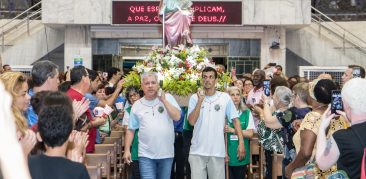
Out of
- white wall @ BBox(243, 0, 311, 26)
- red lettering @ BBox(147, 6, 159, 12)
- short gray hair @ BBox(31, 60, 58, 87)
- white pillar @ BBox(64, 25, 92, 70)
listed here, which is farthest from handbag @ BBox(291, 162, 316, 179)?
white pillar @ BBox(64, 25, 92, 70)

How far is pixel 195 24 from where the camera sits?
17828 millimetres

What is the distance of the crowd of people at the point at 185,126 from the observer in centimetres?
288

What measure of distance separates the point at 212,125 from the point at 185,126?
3.35 ft

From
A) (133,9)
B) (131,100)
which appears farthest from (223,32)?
(131,100)

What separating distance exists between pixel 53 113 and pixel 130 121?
181 inches

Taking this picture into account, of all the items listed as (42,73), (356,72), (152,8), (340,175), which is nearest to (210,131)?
(356,72)

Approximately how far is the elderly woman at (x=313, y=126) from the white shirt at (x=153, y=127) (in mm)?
2604

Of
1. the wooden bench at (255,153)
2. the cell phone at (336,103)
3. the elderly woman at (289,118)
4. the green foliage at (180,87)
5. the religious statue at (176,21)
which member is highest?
the religious statue at (176,21)

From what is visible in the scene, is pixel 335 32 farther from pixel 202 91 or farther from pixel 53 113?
pixel 53 113

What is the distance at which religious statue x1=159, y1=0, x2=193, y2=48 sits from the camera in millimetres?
10328

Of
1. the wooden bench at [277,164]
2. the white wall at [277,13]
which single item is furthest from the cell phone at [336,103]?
the white wall at [277,13]

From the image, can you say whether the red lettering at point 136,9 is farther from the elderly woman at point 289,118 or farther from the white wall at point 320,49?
the elderly woman at point 289,118

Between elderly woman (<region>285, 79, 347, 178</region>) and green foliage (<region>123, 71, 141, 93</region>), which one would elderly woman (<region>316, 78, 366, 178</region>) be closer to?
elderly woman (<region>285, 79, 347, 178</region>)

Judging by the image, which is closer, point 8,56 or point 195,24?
point 195,24
